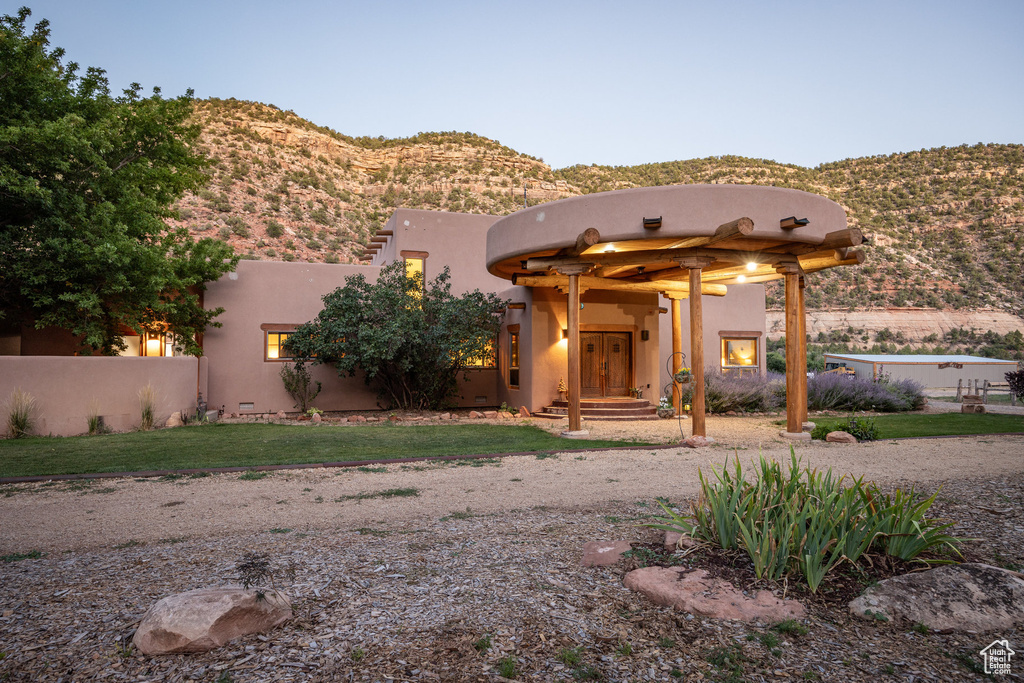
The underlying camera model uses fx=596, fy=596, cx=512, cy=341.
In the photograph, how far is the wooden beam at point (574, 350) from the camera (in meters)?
10.0

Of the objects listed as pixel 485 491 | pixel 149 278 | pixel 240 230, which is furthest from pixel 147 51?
pixel 485 491

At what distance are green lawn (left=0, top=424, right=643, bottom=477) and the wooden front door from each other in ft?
11.3

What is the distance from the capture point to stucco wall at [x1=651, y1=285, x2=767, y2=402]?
55.0 ft

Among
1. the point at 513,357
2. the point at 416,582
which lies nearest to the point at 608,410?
the point at 513,357

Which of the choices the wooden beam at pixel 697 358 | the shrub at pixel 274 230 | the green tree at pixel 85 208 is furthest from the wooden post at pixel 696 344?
the shrub at pixel 274 230

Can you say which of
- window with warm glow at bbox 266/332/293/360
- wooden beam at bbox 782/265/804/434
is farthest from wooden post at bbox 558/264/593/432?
window with warm glow at bbox 266/332/293/360

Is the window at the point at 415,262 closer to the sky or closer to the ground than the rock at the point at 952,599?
closer to the sky

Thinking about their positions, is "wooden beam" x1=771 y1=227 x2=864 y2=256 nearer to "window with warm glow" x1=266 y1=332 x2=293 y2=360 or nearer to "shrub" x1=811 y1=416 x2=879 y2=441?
"shrub" x1=811 y1=416 x2=879 y2=441

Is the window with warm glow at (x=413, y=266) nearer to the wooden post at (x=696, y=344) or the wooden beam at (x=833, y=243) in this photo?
the wooden post at (x=696, y=344)

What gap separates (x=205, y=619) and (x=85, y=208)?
1261cm

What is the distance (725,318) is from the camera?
17.1 metres

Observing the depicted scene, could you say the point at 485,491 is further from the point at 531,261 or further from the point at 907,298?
the point at 907,298

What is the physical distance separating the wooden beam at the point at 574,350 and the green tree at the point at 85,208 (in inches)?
343

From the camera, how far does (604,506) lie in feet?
16.8
